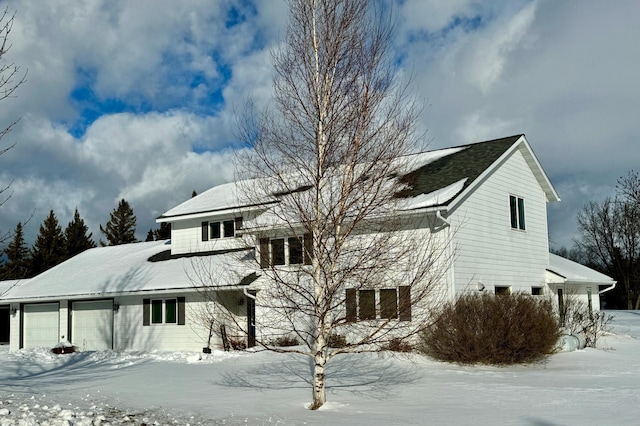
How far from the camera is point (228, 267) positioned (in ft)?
80.1

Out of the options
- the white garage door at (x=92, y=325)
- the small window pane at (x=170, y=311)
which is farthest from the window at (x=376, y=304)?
the white garage door at (x=92, y=325)

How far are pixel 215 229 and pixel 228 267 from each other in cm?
463

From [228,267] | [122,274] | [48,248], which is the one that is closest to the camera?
[228,267]

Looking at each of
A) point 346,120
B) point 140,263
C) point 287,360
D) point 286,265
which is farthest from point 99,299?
point 346,120

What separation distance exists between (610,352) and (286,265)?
1347 cm

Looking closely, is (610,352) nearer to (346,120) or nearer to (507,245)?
(507,245)

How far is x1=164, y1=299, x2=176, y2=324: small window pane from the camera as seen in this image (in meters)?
26.3

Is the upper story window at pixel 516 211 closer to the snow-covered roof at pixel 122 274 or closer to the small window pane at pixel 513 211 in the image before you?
the small window pane at pixel 513 211

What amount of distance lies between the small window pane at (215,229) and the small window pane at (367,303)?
16.9 m

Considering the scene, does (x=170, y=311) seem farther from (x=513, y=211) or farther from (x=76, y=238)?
(x=76, y=238)

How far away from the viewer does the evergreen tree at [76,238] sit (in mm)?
59031

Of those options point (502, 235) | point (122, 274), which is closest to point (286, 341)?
point (502, 235)

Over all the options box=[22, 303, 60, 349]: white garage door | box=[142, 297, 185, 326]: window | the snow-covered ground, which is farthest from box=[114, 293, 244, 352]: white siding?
box=[22, 303, 60, 349]: white garage door

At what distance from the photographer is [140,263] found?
30.3 metres
